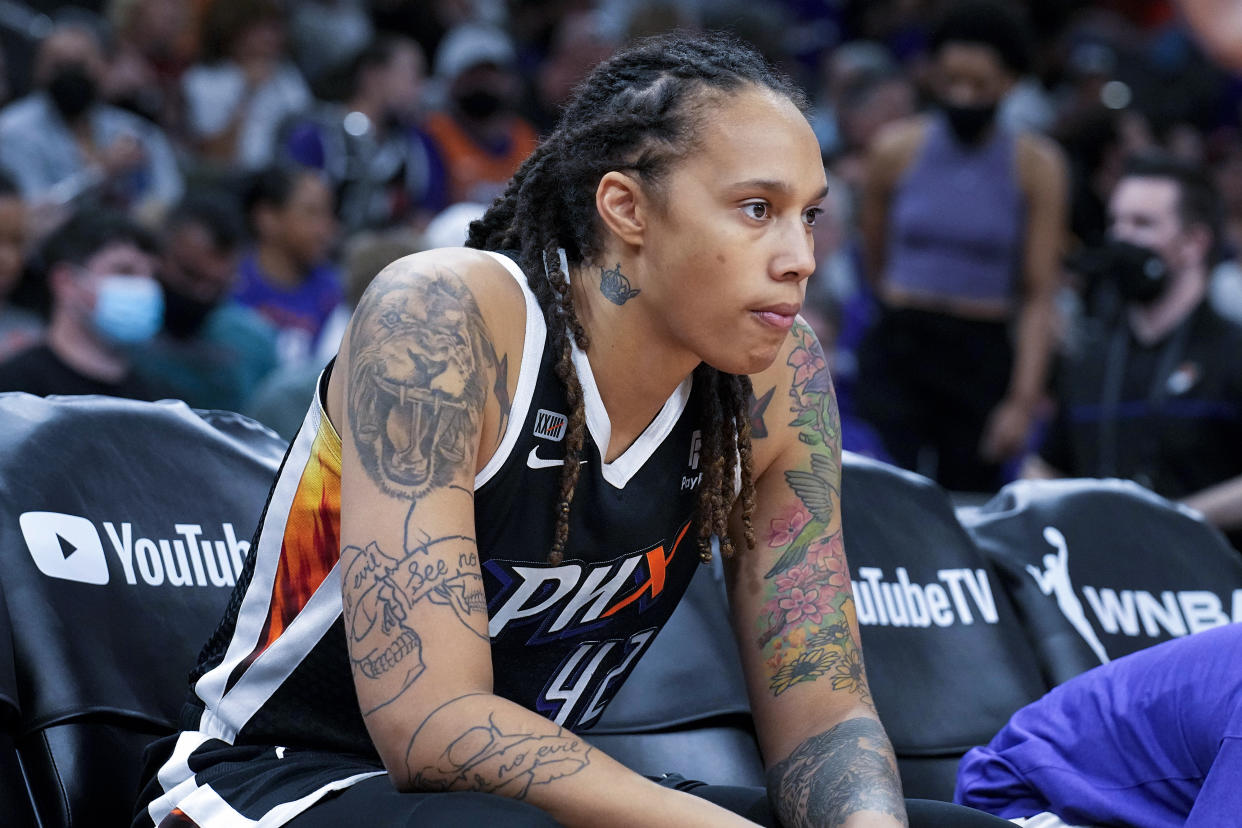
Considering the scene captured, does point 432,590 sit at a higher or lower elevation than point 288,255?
higher

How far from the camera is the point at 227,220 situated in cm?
555

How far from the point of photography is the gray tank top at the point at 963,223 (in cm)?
554

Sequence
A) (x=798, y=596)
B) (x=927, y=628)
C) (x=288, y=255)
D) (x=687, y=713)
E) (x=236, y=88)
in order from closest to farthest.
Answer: (x=798, y=596) < (x=687, y=713) < (x=927, y=628) < (x=288, y=255) < (x=236, y=88)

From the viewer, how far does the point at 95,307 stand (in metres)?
4.65

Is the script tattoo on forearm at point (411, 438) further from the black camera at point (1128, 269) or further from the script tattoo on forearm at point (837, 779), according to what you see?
the black camera at point (1128, 269)

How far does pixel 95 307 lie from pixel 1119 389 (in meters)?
3.11

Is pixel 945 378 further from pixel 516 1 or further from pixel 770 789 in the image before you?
pixel 516 1

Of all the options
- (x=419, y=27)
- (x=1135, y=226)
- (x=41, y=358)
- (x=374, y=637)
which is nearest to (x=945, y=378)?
(x=1135, y=226)

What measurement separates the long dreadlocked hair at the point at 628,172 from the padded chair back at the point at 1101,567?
3.68 feet

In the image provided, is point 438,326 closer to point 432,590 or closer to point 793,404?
point 432,590

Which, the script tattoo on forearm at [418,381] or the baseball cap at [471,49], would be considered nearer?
the script tattoo on forearm at [418,381]

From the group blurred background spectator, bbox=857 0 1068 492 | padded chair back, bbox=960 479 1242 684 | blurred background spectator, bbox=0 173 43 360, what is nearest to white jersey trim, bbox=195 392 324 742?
padded chair back, bbox=960 479 1242 684

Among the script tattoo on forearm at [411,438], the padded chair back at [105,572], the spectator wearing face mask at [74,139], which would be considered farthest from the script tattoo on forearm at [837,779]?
the spectator wearing face mask at [74,139]

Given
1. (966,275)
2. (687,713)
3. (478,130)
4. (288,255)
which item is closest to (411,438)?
(687,713)
